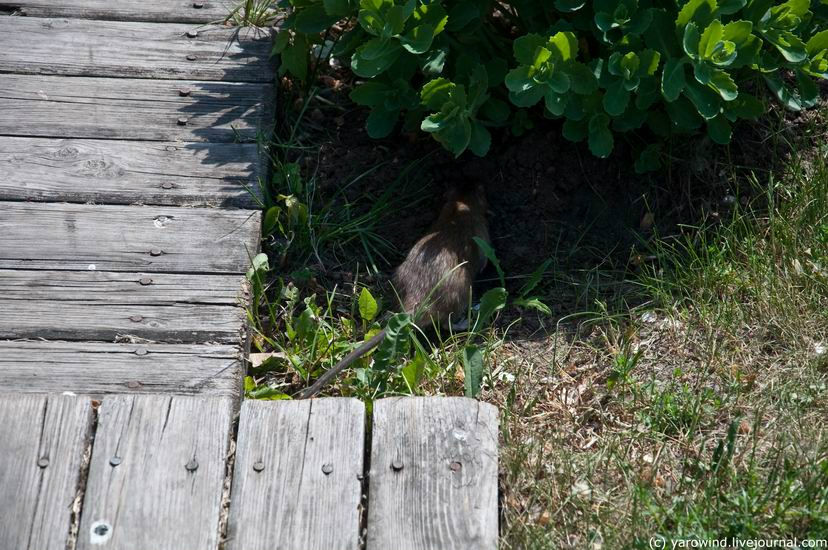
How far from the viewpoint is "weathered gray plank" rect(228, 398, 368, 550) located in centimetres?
290

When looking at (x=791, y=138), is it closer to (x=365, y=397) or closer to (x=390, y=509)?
(x=365, y=397)

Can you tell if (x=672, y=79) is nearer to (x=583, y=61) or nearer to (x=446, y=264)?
(x=583, y=61)

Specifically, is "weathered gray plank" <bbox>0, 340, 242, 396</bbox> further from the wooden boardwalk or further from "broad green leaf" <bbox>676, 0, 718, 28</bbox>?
"broad green leaf" <bbox>676, 0, 718, 28</bbox>

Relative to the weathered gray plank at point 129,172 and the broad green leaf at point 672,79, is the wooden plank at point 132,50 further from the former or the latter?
the broad green leaf at point 672,79

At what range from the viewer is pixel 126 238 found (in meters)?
4.16

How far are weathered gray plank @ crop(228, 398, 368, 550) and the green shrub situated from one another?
65.2 inches

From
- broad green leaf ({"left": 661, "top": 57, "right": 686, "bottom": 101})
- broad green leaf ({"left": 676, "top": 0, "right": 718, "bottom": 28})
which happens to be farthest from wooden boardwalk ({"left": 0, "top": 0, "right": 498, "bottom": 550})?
broad green leaf ({"left": 676, "top": 0, "right": 718, "bottom": 28})

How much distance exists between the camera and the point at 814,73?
432 cm

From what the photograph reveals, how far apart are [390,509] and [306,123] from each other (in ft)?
9.26

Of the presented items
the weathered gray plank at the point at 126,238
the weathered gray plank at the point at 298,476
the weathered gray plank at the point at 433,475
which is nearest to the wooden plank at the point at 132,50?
the weathered gray plank at the point at 126,238

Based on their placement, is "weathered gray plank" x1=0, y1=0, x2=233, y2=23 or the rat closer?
the rat

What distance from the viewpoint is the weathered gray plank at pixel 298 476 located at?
290 cm

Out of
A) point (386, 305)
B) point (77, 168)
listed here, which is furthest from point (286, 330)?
point (77, 168)

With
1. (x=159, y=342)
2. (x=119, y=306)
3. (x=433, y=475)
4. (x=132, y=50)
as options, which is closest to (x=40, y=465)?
(x=159, y=342)
